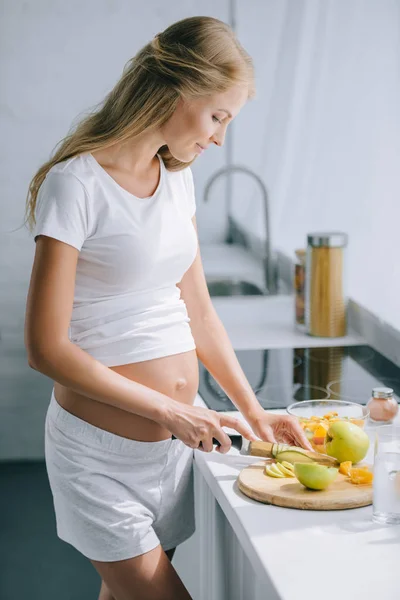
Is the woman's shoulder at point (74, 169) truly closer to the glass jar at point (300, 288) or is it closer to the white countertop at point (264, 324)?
the white countertop at point (264, 324)

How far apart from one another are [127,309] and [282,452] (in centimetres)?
35

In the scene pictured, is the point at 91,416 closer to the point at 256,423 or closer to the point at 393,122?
the point at 256,423

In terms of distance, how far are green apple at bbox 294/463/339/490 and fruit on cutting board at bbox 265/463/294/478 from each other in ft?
0.22

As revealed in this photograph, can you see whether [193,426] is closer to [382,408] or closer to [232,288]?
[382,408]

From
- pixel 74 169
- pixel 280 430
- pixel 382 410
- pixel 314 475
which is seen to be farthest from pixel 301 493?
pixel 74 169

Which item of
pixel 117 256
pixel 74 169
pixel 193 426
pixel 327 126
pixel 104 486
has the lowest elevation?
pixel 104 486

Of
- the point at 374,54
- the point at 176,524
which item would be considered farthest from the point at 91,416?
the point at 374,54

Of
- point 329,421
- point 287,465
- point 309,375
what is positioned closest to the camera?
point 287,465

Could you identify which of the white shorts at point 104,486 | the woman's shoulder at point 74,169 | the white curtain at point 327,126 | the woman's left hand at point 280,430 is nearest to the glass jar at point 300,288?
the white curtain at point 327,126

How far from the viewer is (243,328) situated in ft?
8.64

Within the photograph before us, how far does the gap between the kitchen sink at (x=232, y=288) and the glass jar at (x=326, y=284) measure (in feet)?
1.78

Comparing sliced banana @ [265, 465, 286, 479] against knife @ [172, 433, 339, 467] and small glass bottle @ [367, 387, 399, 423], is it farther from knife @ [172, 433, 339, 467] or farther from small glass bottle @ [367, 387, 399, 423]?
small glass bottle @ [367, 387, 399, 423]

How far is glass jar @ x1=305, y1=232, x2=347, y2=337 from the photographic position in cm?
244

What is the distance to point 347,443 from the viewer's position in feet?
4.57
